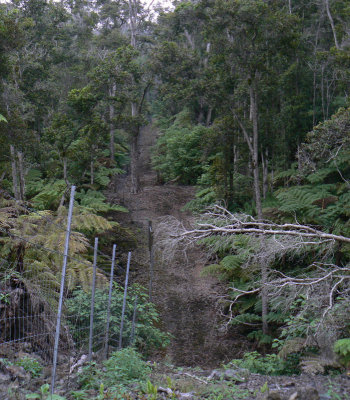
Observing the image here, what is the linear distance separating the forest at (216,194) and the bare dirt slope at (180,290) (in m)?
0.23

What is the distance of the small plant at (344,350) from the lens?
6285mm

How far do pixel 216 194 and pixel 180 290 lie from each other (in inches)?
159

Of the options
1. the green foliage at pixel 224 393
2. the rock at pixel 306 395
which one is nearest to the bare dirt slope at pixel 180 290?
the green foliage at pixel 224 393

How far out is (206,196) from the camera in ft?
53.2

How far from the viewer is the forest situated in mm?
6820

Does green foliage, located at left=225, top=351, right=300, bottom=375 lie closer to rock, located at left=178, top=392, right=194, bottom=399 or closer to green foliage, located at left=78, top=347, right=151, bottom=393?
green foliage, located at left=78, top=347, right=151, bottom=393

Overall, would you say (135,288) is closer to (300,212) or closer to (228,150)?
(300,212)

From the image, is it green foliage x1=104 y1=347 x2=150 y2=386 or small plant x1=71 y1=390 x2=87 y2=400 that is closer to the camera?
small plant x1=71 y1=390 x2=87 y2=400

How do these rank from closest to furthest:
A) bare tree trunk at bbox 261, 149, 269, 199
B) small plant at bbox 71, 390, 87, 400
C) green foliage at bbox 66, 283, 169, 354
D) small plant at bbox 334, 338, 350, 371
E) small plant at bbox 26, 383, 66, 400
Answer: small plant at bbox 26, 383, 66, 400, small plant at bbox 71, 390, 87, 400, small plant at bbox 334, 338, 350, 371, green foliage at bbox 66, 283, 169, 354, bare tree trunk at bbox 261, 149, 269, 199

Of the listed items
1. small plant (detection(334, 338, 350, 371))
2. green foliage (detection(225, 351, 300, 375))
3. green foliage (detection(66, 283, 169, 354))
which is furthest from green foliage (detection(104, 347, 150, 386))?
small plant (detection(334, 338, 350, 371))

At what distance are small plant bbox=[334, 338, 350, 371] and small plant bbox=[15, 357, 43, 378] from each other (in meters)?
3.98

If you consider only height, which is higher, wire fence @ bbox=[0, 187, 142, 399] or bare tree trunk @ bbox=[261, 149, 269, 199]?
bare tree trunk @ bbox=[261, 149, 269, 199]

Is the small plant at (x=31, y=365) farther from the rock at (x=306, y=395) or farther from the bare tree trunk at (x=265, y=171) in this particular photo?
the bare tree trunk at (x=265, y=171)

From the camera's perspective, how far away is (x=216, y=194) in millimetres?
15219
